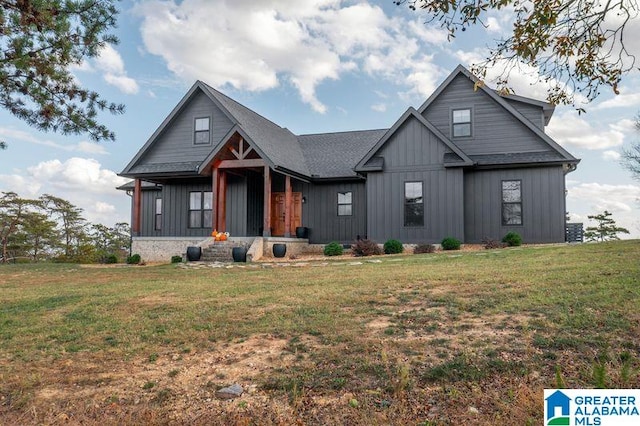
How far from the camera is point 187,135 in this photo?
71.6ft

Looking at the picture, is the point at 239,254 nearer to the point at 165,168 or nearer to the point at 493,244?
the point at 165,168

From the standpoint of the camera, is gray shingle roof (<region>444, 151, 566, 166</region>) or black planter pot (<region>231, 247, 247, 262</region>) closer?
black planter pot (<region>231, 247, 247, 262</region>)

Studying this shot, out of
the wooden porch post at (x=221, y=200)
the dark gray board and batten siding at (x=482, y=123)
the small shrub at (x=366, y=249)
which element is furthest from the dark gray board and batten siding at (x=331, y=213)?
the dark gray board and batten siding at (x=482, y=123)

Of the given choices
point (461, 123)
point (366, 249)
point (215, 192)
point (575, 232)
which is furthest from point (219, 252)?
point (575, 232)

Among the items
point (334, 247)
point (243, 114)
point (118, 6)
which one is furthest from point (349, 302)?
point (243, 114)

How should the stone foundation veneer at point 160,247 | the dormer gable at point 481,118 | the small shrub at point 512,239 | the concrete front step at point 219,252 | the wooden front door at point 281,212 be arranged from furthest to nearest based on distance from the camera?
the wooden front door at point 281,212
the stone foundation veneer at point 160,247
the dormer gable at point 481,118
the concrete front step at point 219,252
the small shrub at point 512,239

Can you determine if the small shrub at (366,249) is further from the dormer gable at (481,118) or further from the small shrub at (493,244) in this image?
the dormer gable at (481,118)

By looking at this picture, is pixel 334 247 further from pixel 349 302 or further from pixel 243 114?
pixel 349 302

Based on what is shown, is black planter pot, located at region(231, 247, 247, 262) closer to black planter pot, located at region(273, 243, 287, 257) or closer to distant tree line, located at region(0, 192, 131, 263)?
black planter pot, located at region(273, 243, 287, 257)

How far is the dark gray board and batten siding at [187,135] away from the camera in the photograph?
70.1 feet

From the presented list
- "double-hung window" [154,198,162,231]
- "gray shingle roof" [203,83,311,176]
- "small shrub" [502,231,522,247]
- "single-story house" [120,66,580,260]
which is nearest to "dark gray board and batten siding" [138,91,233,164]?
"single-story house" [120,66,580,260]

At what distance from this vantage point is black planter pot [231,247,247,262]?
17141 mm

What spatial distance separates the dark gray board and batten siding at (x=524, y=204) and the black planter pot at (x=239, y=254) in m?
8.62

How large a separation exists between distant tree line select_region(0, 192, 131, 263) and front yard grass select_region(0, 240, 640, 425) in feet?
71.1
